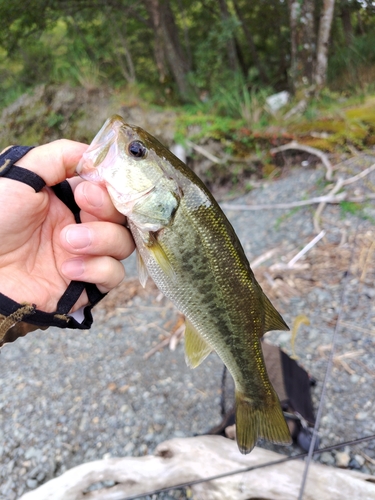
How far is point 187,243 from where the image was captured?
191cm

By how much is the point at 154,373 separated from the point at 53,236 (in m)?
2.38

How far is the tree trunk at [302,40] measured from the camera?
870 cm

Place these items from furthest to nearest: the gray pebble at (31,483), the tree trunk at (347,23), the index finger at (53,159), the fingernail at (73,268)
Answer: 1. the tree trunk at (347,23)
2. the gray pebble at (31,483)
3. the fingernail at (73,268)
4. the index finger at (53,159)

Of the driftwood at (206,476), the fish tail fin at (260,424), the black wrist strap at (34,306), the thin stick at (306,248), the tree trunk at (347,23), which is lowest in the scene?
the thin stick at (306,248)

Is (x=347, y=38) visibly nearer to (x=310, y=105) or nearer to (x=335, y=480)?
(x=310, y=105)

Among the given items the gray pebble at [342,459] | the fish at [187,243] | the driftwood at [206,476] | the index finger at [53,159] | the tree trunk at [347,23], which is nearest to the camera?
the fish at [187,243]

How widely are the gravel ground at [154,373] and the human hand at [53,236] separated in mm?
1960

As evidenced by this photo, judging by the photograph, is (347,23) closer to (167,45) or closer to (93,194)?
(167,45)

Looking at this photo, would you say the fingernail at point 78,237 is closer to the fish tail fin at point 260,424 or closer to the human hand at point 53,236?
the human hand at point 53,236

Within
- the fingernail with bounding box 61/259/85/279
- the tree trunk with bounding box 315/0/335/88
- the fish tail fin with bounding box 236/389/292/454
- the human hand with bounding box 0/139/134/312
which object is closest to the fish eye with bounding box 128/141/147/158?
the human hand with bounding box 0/139/134/312

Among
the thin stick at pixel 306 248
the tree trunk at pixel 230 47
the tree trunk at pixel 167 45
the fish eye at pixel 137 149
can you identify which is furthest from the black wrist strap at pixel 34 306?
the tree trunk at pixel 230 47

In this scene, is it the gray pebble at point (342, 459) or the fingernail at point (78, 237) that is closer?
the fingernail at point (78, 237)

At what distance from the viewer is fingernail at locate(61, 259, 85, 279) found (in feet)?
6.80

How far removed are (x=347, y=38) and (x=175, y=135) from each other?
22.5 feet
